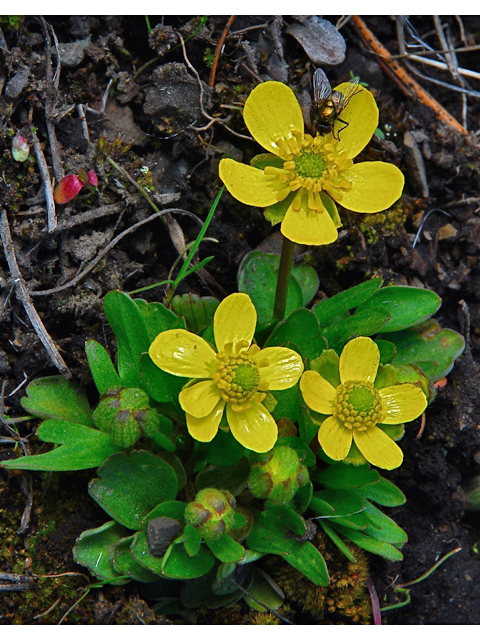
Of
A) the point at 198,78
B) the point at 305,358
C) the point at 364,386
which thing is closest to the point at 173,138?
the point at 198,78

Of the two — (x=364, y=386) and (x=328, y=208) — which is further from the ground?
(x=328, y=208)

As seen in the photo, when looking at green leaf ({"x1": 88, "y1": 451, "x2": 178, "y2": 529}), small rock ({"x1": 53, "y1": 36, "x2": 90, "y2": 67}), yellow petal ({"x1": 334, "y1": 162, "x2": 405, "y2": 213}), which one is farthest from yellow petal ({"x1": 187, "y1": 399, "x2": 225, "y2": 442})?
small rock ({"x1": 53, "y1": 36, "x2": 90, "y2": 67})

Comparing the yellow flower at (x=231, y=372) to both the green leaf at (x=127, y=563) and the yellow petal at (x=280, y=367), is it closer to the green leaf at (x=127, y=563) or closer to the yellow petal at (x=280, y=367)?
the yellow petal at (x=280, y=367)

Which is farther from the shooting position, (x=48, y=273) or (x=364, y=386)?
(x=48, y=273)

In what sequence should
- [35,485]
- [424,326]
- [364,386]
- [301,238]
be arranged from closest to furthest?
1. [301,238]
2. [364,386]
3. [35,485]
4. [424,326]

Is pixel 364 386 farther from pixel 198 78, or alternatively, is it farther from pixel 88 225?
pixel 198 78

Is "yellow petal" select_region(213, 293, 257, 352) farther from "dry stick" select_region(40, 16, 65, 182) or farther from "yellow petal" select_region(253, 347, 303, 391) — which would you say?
"dry stick" select_region(40, 16, 65, 182)

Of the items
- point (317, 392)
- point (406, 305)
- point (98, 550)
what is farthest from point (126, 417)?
point (406, 305)
